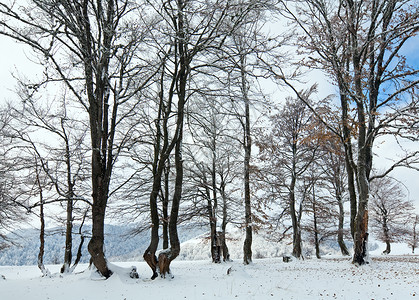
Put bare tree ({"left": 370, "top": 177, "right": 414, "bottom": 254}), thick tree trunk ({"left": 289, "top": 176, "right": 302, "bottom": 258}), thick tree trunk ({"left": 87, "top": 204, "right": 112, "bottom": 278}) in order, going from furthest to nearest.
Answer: bare tree ({"left": 370, "top": 177, "right": 414, "bottom": 254}), thick tree trunk ({"left": 289, "top": 176, "right": 302, "bottom": 258}), thick tree trunk ({"left": 87, "top": 204, "right": 112, "bottom": 278})

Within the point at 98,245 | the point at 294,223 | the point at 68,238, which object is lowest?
the point at 68,238

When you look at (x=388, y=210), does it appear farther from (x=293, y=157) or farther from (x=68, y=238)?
(x=68, y=238)

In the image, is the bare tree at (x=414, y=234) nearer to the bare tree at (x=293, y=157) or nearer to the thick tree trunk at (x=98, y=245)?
the bare tree at (x=293, y=157)

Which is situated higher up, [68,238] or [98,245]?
[98,245]

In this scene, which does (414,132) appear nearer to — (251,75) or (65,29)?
(251,75)

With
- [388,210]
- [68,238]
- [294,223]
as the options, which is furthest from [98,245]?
[388,210]

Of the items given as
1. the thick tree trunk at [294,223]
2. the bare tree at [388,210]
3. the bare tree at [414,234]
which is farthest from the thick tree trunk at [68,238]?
the bare tree at [414,234]

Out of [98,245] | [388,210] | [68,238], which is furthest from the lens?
[388,210]

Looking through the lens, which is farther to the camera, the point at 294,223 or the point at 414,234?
the point at 414,234

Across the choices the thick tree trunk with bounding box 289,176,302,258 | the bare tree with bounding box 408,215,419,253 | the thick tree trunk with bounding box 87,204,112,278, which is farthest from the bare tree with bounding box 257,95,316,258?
the bare tree with bounding box 408,215,419,253

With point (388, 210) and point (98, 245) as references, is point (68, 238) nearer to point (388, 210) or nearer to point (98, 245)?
point (98, 245)

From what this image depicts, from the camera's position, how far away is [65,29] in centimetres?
767

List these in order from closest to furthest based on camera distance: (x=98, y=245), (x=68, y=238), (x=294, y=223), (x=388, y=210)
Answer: (x=98, y=245)
(x=68, y=238)
(x=294, y=223)
(x=388, y=210)

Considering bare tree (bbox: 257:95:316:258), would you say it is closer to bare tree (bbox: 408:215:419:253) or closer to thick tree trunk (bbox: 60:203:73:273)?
thick tree trunk (bbox: 60:203:73:273)
